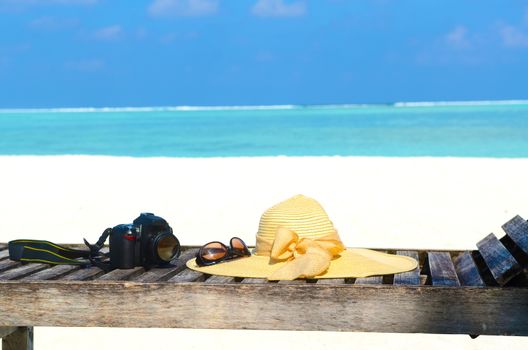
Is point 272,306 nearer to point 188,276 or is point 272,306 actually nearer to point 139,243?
point 188,276

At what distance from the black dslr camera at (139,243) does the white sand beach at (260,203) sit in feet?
6.82

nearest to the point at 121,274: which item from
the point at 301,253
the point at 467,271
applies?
the point at 301,253

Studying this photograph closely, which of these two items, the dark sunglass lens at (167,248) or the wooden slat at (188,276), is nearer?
the wooden slat at (188,276)

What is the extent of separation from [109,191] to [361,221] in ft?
16.1

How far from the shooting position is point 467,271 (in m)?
3.83

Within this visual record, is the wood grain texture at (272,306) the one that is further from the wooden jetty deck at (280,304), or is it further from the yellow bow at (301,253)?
the yellow bow at (301,253)

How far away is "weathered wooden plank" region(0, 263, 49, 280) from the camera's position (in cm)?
367

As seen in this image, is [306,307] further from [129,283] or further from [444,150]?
[444,150]

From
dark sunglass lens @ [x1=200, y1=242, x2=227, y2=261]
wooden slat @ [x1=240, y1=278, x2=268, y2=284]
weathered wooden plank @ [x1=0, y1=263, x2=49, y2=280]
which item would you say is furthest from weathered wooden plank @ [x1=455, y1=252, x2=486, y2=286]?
weathered wooden plank @ [x1=0, y1=263, x2=49, y2=280]

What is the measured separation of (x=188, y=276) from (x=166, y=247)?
A: 1.10ft

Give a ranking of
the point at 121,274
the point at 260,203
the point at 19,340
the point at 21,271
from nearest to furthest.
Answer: the point at 121,274
the point at 21,271
the point at 19,340
the point at 260,203

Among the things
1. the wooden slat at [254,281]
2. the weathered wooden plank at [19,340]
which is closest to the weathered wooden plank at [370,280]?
the wooden slat at [254,281]

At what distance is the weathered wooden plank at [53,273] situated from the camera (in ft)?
11.9

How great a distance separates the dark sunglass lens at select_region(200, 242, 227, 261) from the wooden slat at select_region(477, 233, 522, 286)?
1.19 meters
